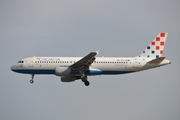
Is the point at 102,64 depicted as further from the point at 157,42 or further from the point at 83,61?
the point at 157,42

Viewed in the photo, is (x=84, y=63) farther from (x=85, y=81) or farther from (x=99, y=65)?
(x=85, y=81)

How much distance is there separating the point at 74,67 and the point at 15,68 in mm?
8931

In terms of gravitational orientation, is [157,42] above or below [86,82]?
above

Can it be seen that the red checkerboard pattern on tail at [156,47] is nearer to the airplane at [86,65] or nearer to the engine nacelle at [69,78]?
the airplane at [86,65]

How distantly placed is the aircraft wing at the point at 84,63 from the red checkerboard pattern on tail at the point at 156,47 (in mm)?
8196

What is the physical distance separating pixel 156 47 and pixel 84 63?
38.1ft

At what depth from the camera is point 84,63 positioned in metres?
60.4

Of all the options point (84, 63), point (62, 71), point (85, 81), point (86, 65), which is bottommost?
point (85, 81)

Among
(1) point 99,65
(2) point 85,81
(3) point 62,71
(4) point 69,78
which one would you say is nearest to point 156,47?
(1) point 99,65

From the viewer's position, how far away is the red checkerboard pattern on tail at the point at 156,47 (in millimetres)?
64375

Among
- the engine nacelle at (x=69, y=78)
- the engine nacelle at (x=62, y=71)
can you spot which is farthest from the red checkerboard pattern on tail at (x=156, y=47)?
the engine nacelle at (x=62, y=71)

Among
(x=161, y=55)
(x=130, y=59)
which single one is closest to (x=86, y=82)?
(x=130, y=59)

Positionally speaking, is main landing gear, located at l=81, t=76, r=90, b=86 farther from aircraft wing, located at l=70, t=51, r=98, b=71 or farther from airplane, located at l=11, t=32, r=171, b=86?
aircraft wing, located at l=70, t=51, r=98, b=71

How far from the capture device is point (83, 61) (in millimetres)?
59906
